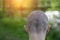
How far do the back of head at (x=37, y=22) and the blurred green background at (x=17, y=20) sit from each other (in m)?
3.16

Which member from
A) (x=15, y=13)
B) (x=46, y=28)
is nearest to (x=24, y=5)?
(x=15, y=13)

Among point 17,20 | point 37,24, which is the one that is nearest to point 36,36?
point 37,24

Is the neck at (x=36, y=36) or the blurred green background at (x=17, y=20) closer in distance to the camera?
the neck at (x=36, y=36)

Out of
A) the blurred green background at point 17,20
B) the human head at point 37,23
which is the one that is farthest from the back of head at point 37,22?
the blurred green background at point 17,20

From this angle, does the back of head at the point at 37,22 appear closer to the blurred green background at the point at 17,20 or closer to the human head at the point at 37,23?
the human head at the point at 37,23

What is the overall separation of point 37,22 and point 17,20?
3564 millimetres

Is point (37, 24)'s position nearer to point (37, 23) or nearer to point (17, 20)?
point (37, 23)

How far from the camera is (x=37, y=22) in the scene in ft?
4.35

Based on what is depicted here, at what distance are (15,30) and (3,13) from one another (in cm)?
50

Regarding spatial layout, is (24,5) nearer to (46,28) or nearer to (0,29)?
(0,29)

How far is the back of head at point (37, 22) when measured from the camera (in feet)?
4.33

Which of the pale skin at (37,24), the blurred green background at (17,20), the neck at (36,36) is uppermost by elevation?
the pale skin at (37,24)

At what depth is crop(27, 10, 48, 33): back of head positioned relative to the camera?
132 centimetres

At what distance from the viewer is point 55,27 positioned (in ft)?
15.4
